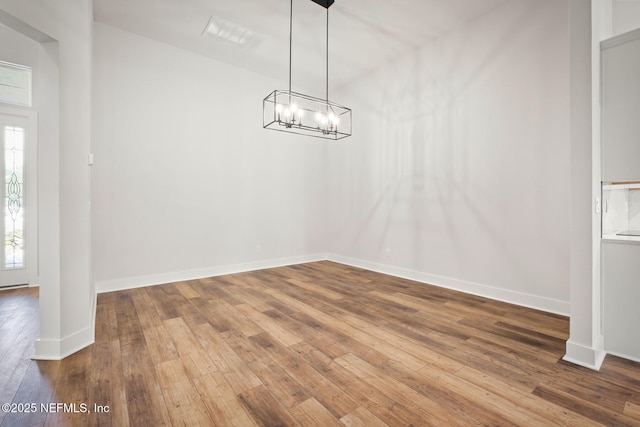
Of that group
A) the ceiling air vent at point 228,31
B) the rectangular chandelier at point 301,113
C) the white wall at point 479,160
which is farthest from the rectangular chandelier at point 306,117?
the ceiling air vent at point 228,31

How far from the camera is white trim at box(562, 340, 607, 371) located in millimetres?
1991

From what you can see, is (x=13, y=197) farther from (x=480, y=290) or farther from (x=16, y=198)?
Answer: (x=480, y=290)

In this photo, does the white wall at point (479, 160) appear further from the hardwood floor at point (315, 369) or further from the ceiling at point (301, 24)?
the hardwood floor at point (315, 369)

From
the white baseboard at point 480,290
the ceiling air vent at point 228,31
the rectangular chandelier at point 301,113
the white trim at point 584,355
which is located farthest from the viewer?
the ceiling air vent at point 228,31

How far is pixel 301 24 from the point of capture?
3654 mm

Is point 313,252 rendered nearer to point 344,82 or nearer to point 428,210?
point 428,210

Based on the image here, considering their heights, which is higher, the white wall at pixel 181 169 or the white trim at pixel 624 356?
the white wall at pixel 181 169

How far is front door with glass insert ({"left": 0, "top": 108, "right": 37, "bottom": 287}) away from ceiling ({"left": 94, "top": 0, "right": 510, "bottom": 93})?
6.08 ft

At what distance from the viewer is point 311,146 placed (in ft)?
18.7

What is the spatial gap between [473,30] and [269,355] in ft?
14.0

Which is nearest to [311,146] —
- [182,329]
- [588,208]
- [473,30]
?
[473,30]

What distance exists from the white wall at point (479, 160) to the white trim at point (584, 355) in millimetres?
1056

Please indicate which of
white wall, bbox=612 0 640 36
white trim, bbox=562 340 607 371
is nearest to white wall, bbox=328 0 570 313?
white wall, bbox=612 0 640 36

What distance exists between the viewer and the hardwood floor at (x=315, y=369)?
1.55m
